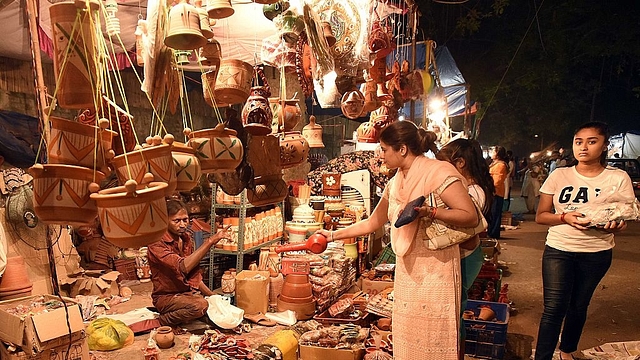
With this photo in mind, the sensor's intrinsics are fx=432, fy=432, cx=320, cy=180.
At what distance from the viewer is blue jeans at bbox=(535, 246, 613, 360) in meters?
2.81

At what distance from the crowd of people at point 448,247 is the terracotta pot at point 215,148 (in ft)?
3.32

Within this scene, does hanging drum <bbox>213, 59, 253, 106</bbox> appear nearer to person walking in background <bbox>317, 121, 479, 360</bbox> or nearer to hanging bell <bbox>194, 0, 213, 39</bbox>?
hanging bell <bbox>194, 0, 213, 39</bbox>

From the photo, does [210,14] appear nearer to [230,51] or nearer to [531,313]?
[230,51]

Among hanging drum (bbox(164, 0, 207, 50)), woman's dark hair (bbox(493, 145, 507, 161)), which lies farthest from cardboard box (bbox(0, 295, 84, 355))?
woman's dark hair (bbox(493, 145, 507, 161))

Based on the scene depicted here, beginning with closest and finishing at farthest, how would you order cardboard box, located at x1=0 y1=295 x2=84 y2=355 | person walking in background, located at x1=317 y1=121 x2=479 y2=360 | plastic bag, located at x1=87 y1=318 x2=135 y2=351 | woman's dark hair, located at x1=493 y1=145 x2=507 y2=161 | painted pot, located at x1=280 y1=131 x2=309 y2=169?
painted pot, located at x1=280 y1=131 x2=309 y2=169
person walking in background, located at x1=317 y1=121 x2=479 y2=360
cardboard box, located at x1=0 y1=295 x2=84 y2=355
plastic bag, located at x1=87 y1=318 x2=135 y2=351
woman's dark hair, located at x1=493 y1=145 x2=507 y2=161

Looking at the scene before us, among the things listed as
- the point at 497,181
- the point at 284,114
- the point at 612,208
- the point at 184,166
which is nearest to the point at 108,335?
the point at 284,114

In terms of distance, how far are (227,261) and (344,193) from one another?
5.79ft

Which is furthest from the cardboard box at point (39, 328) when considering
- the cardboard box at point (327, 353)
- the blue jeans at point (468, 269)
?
the blue jeans at point (468, 269)

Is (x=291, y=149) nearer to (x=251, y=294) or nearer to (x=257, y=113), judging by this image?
(x=257, y=113)

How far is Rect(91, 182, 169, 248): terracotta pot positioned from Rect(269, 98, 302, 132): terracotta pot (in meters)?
1.13

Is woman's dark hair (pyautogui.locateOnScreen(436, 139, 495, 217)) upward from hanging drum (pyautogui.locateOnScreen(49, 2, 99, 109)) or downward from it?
downward

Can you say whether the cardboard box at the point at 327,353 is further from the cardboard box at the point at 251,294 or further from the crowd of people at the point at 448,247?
the cardboard box at the point at 251,294

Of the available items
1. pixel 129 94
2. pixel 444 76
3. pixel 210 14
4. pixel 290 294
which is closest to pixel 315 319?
pixel 290 294

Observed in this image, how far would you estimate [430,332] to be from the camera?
7.37 ft
